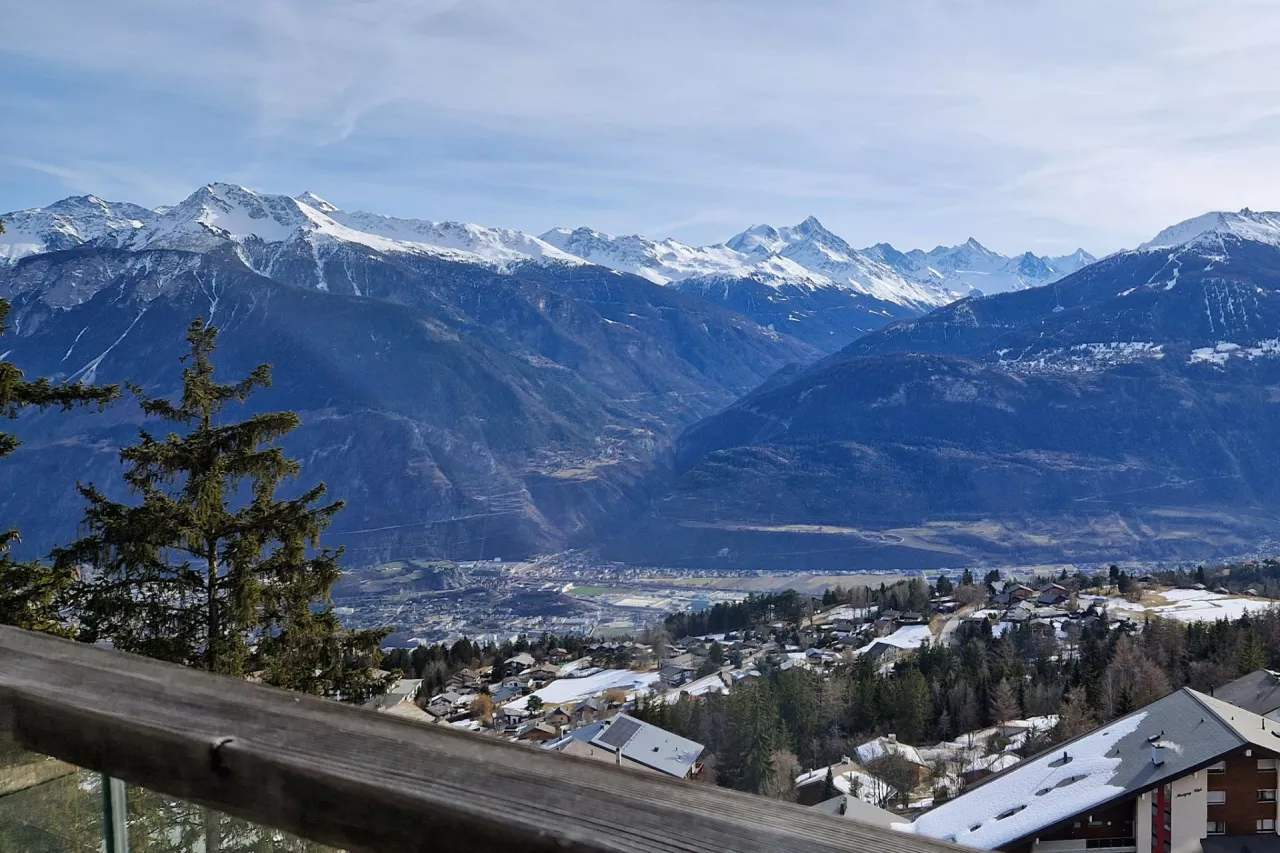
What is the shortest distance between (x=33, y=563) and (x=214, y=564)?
5.15 ft

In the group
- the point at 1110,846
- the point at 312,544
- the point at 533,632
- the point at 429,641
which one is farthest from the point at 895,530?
the point at 312,544

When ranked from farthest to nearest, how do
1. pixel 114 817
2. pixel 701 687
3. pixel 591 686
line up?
pixel 591 686 < pixel 701 687 < pixel 114 817

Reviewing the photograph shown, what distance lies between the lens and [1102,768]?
2584 cm

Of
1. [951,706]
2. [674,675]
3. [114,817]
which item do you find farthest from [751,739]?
[114,817]

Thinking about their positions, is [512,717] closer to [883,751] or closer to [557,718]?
[557,718]

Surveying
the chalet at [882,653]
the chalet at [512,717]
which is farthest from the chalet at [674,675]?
the chalet at [512,717]

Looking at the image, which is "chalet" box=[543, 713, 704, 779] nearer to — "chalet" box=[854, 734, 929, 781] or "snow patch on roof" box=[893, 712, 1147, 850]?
"chalet" box=[854, 734, 929, 781]

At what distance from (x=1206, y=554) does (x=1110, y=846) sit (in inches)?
6263

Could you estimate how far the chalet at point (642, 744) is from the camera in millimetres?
37594

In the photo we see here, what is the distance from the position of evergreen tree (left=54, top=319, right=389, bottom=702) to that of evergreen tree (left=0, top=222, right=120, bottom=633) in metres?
0.22

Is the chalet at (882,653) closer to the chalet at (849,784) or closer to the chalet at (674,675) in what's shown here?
the chalet at (674,675)

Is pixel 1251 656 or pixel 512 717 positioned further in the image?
pixel 512 717

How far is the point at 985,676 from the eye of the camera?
50.5m

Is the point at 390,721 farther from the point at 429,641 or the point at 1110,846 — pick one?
the point at 429,641
